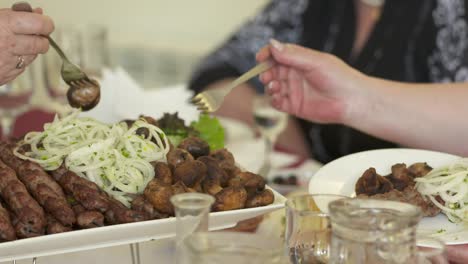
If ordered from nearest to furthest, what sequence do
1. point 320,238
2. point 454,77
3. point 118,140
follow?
point 320,238
point 118,140
point 454,77

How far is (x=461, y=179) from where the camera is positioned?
4.14ft

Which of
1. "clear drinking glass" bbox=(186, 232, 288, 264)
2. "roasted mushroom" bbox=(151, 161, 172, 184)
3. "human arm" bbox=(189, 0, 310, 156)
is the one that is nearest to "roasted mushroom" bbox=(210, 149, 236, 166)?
"roasted mushroom" bbox=(151, 161, 172, 184)

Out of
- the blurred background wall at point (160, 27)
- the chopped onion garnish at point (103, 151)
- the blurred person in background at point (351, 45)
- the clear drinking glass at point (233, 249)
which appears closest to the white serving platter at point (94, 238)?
the chopped onion garnish at point (103, 151)

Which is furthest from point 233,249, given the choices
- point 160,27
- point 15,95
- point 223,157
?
point 160,27

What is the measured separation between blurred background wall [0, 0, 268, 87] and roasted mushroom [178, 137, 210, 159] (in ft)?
10.4

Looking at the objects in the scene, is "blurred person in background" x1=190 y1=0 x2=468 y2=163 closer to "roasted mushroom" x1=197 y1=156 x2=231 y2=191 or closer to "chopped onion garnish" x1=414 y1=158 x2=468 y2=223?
"chopped onion garnish" x1=414 y1=158 x2=468 y2=223

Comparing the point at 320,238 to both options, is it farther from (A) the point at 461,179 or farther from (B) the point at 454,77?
(B) the point at 454,77

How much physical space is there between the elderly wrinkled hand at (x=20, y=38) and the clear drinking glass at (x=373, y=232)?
2.72 ft

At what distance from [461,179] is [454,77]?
1.25 metres

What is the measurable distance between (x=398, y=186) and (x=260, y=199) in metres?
Answer: 0.30

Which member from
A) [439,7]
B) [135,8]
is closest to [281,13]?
[439,7]

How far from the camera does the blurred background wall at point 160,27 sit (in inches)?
172

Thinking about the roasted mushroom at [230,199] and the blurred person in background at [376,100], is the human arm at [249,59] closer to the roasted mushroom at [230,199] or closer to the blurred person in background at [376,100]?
the blurred person in background at [376,100]

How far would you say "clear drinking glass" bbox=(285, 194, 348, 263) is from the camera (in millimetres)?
920
